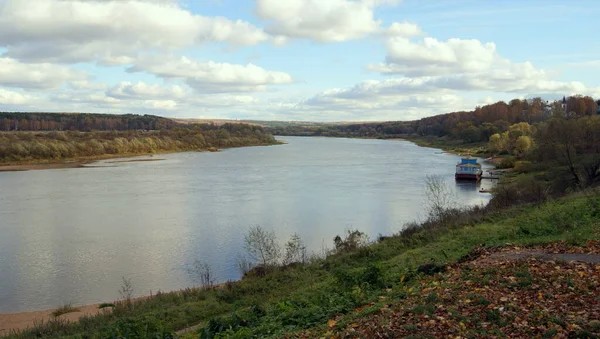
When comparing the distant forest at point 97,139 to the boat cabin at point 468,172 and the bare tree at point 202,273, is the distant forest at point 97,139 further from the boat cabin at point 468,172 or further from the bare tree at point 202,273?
the bare tree at point 202,273

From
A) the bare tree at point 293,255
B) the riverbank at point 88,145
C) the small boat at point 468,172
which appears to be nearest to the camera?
the bare tree at point 293,255

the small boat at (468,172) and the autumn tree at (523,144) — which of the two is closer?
the small boat at (468,172)

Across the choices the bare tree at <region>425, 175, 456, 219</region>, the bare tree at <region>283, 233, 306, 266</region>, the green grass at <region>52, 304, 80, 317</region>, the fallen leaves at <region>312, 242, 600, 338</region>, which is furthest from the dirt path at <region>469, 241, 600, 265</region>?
the green grass at <region>52, 304, 80, 317</region>

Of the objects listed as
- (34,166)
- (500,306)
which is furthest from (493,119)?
(500,306)

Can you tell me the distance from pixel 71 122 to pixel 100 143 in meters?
65.4

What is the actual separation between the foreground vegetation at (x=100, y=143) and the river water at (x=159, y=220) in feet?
61.7

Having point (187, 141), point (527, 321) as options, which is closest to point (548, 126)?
point (527, 321)

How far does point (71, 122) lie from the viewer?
12781 cm

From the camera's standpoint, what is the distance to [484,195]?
3162 centimetres

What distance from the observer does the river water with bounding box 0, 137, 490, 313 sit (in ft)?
47.4

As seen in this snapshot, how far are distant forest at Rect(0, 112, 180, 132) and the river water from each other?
83.4 meters

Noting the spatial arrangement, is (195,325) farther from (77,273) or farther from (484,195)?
(484,195)

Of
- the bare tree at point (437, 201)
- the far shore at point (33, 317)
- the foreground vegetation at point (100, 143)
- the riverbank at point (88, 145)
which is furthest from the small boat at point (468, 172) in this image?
the foreground vegetation at point (100, 143)

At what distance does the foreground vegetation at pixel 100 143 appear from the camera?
59.6m
